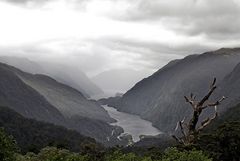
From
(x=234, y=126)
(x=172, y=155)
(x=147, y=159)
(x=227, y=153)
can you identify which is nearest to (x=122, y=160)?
(x=147, y=159)

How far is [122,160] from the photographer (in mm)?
38156

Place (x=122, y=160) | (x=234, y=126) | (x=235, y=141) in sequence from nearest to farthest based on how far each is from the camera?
(x=122, y=160)
(x=235, y=141)
(x=234, y=126)

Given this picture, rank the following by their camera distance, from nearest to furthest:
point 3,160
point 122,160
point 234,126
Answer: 1. point 122,160
2. point 3,160
3. point 234,126

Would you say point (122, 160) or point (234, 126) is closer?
point (122, 160)

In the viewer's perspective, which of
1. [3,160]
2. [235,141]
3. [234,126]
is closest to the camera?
[3,160]

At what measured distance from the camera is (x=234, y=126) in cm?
10206

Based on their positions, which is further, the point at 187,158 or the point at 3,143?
the point at 3,143

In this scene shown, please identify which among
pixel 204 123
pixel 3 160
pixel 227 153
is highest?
pixel 204 123

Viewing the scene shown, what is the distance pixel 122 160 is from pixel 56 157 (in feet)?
20.2

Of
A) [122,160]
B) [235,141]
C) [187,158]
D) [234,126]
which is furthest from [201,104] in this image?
[234,126]

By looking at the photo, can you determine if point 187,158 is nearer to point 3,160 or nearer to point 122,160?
point 122,160

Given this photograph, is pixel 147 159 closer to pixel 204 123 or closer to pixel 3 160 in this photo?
pixel 204 123

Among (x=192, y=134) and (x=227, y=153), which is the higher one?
(x=192, y=134)

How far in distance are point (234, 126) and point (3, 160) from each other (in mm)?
65784
